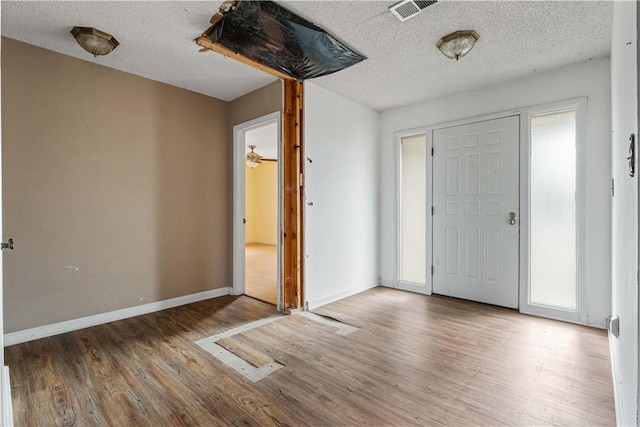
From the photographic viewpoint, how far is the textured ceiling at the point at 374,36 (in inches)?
86.7

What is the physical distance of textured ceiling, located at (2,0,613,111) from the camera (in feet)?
7.22

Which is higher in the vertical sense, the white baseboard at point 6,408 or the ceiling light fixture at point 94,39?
the ceiling light fixture at point 94,39

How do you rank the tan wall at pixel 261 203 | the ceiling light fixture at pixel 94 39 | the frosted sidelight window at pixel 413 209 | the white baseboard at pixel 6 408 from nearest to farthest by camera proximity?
the white baseboard at pixel 6 408 < the ceiling light fixture at pixel 94 39 < the frosted sidelight window at pixel 413 209 < the tan wall at pixel 261 203

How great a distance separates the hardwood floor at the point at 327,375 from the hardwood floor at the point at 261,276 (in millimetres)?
873

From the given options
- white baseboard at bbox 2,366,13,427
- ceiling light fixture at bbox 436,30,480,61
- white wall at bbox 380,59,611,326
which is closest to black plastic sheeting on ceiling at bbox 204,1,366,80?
ceiling light fixture at bbox 436,30,480,61

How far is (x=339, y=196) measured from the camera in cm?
387

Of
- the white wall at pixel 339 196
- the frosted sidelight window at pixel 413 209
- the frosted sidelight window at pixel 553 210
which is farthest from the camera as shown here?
the frosted sidelight window at pixel 413 209

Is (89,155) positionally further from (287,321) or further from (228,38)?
(287,321)

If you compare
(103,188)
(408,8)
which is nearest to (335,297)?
(103,188)

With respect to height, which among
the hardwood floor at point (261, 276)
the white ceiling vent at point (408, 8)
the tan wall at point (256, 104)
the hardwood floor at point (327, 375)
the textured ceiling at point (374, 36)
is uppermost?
the textured ceiling at point (374, 36)

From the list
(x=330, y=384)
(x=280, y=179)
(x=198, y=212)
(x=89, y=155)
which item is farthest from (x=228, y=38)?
(x=330, y=384)

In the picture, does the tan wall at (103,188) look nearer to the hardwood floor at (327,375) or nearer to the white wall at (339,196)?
the hardwood floor at (327,375)

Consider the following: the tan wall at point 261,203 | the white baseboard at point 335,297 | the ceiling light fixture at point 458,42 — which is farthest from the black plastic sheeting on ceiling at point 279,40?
the tan wall at point 261,203

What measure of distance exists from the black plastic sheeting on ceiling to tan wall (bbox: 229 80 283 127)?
0.44 meters
